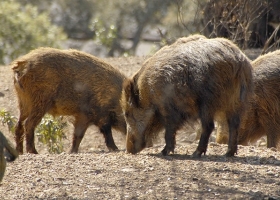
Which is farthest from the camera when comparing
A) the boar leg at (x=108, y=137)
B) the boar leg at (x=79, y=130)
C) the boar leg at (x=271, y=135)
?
the boar leg at (x=108, y=137)

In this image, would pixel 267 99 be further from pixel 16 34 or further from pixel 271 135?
pixel 16 34

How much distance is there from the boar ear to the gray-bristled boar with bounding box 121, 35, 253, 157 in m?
0.01

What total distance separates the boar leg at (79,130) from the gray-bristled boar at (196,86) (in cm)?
187

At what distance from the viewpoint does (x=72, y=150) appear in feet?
33.8

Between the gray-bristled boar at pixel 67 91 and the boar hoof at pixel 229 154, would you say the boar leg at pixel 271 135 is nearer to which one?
the boar hoof at pixel 229 154

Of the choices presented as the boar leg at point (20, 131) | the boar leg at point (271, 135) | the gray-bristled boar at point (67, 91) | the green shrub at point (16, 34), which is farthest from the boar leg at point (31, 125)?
the green shrub at point (16, 34)

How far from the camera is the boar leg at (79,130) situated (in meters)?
10.3

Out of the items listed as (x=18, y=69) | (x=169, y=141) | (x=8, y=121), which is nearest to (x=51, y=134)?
(x=8, y=121)

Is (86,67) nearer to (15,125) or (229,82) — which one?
(15,125)

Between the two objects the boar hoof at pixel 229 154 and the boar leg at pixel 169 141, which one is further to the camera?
the boar leg at pixel 169 141

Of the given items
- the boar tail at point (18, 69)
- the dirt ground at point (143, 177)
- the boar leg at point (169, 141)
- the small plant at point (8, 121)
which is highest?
the boar tail at point (18, 69)

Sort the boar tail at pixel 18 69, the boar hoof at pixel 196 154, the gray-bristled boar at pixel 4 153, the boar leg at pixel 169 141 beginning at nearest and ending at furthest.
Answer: the gray-bristled boar at pixel 4 153, the boar hoof at pixel 196 154, the boar leg at pixel 169 141, the boar tail at pixel 18 69

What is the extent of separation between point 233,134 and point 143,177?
6.06ft

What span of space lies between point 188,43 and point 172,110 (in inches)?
31.6
